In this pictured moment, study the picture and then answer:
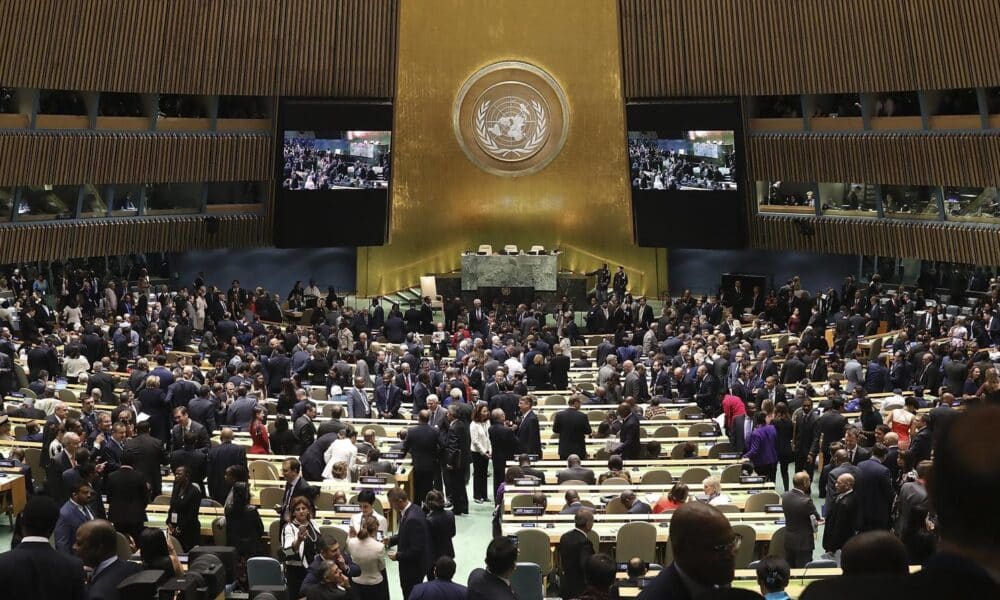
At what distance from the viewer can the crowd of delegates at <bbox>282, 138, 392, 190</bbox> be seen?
25891mm

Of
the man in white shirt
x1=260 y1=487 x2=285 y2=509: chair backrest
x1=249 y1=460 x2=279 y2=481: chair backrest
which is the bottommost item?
x1=260 y1=487 x2=285 y2=509: chair backrest

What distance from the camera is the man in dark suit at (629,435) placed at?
12.9 meters

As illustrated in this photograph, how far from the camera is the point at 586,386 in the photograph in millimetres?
17750

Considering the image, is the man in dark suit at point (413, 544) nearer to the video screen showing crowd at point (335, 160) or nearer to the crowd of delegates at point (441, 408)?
the crowd of delegates at point (441, 408)

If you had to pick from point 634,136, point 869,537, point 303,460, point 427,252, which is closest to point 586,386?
point 303,460

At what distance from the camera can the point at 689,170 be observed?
84.9 feet

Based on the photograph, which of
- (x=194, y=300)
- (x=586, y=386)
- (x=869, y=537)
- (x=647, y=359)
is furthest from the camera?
(x=194, y=300)

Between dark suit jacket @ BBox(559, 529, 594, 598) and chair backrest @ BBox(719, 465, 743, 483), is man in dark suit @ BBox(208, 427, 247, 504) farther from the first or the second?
chair backrest @ BBox(719, 465, 743, 483)

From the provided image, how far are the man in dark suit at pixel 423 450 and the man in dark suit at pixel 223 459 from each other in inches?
80.8

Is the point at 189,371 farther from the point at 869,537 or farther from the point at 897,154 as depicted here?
the point at 897,154

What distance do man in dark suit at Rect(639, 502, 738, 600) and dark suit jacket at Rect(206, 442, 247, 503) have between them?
8.12m

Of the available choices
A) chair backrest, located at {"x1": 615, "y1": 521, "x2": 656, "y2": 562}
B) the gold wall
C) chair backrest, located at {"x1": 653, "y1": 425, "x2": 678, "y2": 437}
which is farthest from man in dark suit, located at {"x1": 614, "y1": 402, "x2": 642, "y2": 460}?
the gold wall

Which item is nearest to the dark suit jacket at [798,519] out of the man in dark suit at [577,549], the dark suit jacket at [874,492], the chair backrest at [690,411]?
the dark suit jacket at [874,492]

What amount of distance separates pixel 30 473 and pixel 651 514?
6358 mm
